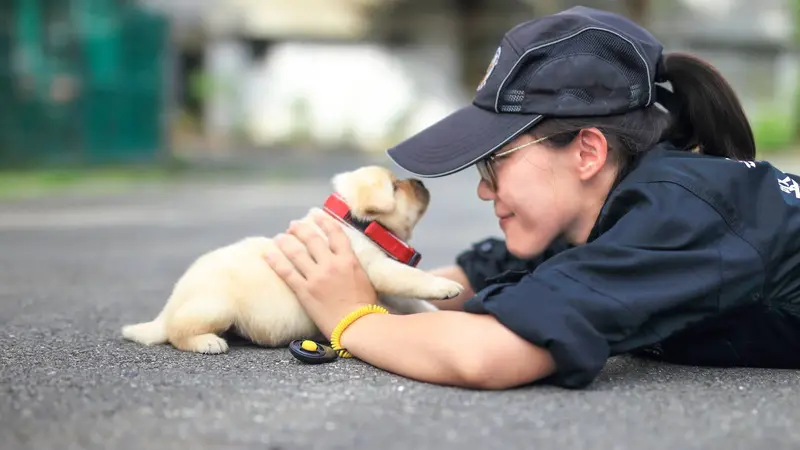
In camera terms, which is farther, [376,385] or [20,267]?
[20,267]

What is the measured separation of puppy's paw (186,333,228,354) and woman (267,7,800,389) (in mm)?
236

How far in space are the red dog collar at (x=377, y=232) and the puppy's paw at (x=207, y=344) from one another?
467 mm

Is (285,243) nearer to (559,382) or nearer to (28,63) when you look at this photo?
(559,382)

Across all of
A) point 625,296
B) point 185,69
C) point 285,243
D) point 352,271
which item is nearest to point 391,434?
point 625,296

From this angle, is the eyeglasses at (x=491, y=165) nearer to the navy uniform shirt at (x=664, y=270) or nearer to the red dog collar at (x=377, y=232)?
the navy uniform shirt at (x=664, y=270)

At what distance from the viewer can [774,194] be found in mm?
2125

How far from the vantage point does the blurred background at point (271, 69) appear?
11.9 meters

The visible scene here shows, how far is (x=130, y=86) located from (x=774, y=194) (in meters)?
11.4

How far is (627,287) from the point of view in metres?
1.98

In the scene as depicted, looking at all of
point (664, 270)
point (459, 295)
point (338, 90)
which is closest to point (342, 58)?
point (338, 90)

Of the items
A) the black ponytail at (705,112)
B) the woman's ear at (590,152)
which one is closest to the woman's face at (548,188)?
the woman's ear at (590,152)

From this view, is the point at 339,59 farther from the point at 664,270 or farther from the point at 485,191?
the point at 664,270

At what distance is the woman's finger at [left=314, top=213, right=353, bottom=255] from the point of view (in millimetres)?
2539

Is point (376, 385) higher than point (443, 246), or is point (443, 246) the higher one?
point (376, 385)
